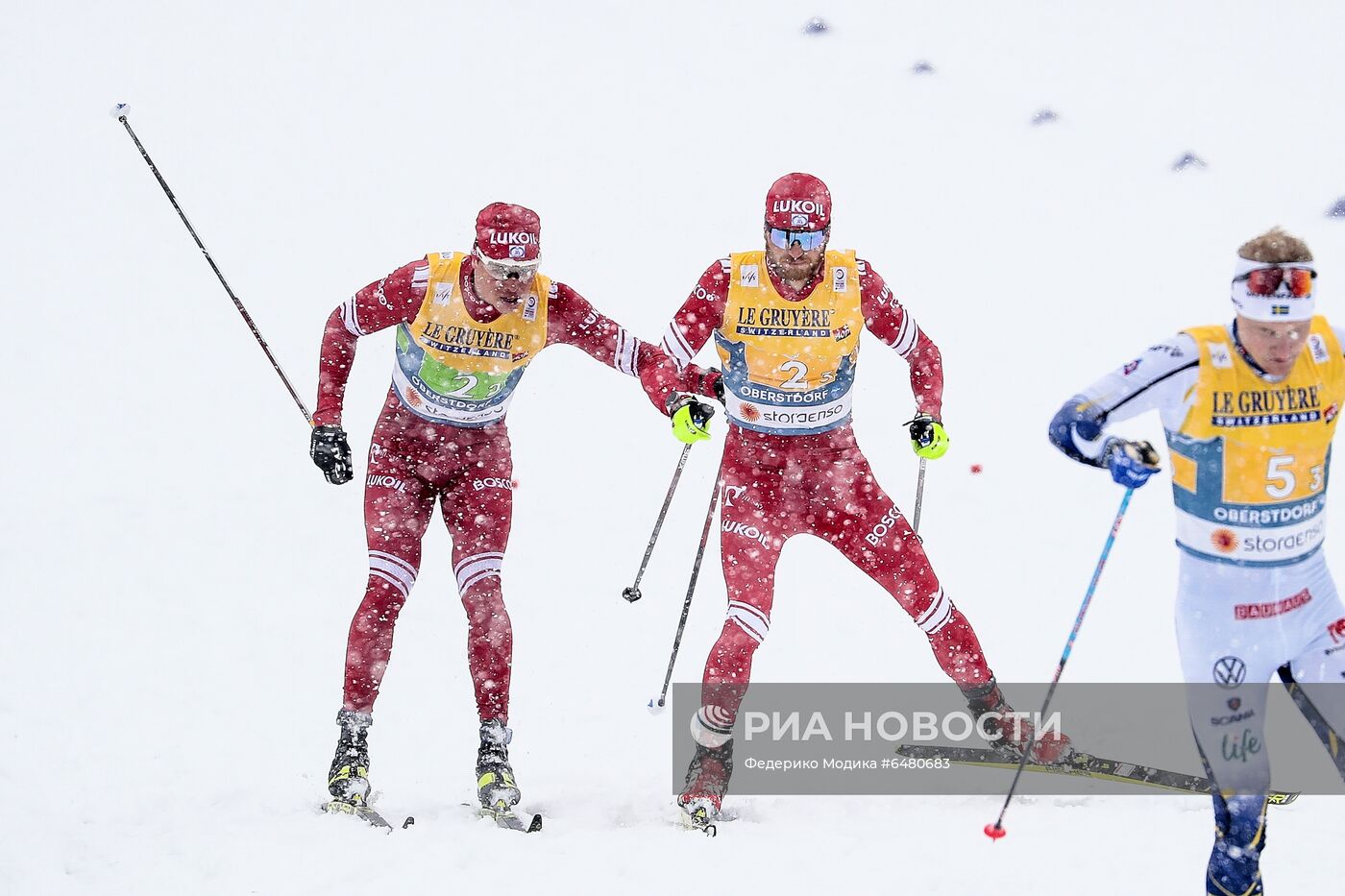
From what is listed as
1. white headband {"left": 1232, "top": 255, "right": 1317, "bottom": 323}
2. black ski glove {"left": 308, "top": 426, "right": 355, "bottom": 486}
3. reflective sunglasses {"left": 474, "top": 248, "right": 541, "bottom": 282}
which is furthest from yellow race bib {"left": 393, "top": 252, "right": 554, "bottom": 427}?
white headband {"left": 1232, "top": 255, "right": 1317, "bottom": 323}

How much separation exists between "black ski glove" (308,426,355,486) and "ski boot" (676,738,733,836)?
2188mm

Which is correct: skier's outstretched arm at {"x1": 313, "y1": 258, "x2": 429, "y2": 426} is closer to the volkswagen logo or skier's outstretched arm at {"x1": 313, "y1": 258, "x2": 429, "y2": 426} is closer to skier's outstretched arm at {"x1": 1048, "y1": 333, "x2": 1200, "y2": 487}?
skier's outstretched arm at {"x1": 1048, "y1": 333, "x2": 1200, "y2": 487}

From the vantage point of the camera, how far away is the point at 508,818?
5.73m

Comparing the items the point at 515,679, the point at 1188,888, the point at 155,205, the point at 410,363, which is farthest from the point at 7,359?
the point at 1188,888

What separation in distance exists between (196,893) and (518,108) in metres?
12.9

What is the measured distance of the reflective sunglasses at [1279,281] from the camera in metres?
4.37

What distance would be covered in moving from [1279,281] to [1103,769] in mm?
2767

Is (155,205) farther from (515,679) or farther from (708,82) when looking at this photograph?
(515,679)

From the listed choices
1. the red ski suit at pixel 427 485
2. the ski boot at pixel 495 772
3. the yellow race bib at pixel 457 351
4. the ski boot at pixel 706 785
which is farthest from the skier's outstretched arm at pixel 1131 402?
the ski boot at pixel 495 772

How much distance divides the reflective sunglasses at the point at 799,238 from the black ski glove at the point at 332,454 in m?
2.26

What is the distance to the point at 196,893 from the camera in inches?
200

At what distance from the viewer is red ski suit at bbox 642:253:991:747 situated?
19.7 feet
